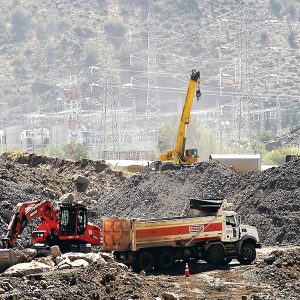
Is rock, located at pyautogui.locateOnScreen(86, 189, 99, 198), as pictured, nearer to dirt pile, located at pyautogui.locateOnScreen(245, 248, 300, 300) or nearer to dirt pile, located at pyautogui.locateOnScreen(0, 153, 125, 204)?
dirt pile, located at pyautogui.locateOnScreen(0, 153, 125, 204)

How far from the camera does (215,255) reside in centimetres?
4006

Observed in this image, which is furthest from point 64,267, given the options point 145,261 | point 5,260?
point 145,261

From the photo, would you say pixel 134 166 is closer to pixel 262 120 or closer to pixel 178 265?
pixel 178 265

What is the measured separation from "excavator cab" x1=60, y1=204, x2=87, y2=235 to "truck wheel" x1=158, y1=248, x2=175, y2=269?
2.84m

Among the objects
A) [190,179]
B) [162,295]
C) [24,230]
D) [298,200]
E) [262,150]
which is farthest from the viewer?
[262,150]

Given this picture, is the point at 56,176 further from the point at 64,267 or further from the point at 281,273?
the point at 64,267

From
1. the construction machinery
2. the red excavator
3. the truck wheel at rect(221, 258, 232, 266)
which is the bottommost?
the truck wheel at rect(221, 258, 232, 266)

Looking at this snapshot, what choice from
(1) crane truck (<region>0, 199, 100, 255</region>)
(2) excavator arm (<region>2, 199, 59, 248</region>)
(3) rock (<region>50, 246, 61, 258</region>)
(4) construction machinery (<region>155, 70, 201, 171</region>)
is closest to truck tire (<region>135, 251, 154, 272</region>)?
(1) crane truck (<region>0, 199, 100, 255</region>)

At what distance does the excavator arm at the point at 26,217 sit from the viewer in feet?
123

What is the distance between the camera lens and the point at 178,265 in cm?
4012

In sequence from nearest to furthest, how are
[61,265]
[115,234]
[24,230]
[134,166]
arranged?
1. [61,265]
2. [115,234]
3. [24,230]
4. [134,166]

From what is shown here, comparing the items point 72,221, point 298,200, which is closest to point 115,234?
point 72,221

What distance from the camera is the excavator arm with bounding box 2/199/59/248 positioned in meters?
37.4

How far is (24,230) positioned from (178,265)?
5437 mm
